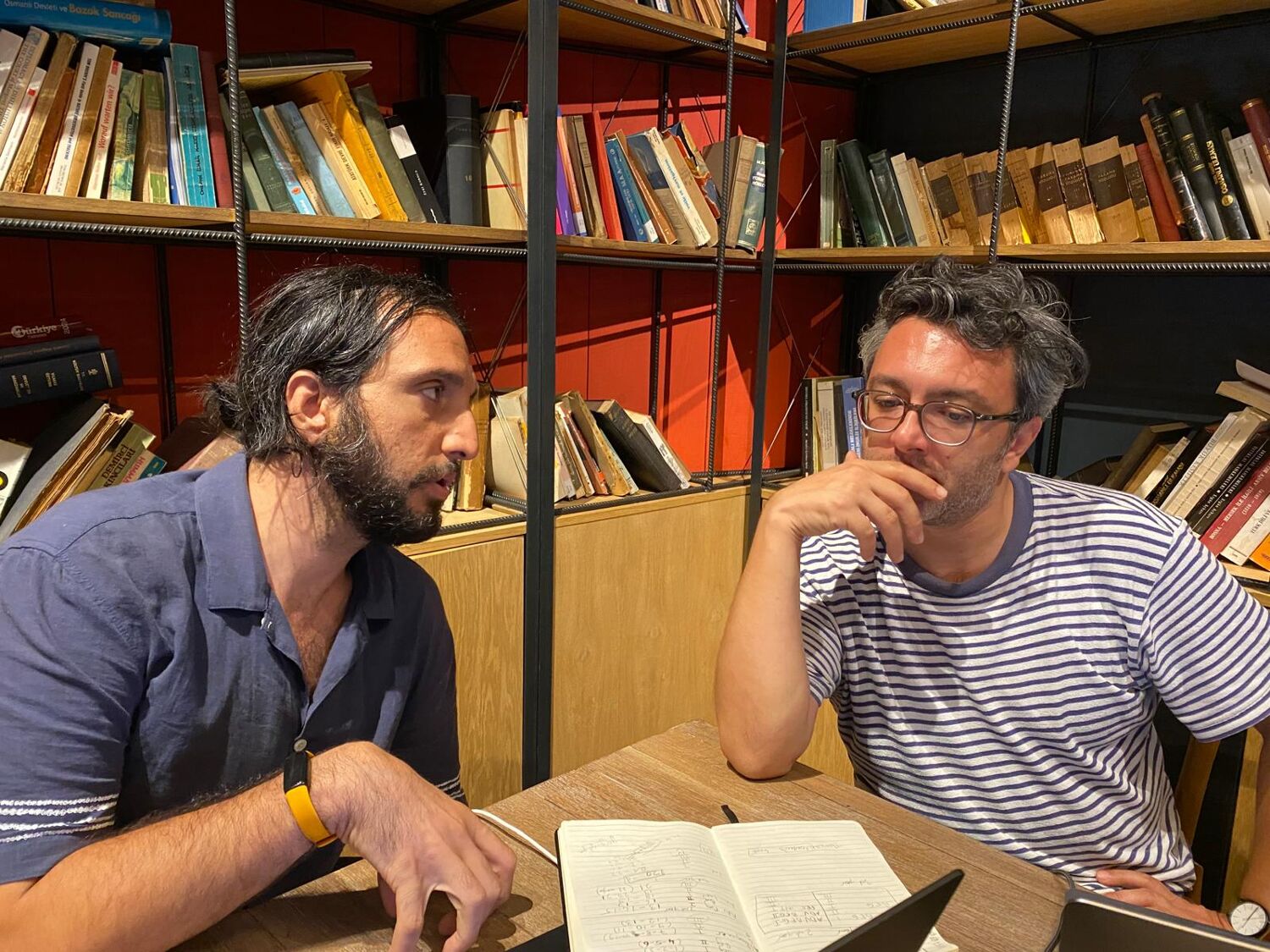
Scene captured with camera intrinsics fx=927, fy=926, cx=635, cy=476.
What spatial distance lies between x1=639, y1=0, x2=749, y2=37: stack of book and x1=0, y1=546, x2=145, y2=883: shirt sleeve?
2.00 meters

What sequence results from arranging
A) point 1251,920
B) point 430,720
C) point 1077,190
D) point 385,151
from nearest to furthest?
point 1251,920
point 430,720
point 385,151
point 1077,190

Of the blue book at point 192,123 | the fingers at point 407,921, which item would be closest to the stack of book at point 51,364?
the blue book at point 192,123

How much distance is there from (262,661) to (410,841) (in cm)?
32

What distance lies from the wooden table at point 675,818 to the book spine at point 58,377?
111 centimetres

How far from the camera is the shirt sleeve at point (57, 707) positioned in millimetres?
836

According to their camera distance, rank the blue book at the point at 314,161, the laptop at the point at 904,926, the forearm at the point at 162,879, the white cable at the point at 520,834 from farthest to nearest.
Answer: the blue book at the point at 314,161 → the white cable at the point at 520,834 → the forearm at the point at 162,879 → the laptop at the point at 904,926

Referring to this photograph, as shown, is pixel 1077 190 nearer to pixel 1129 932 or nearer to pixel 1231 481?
pixel 1231 481

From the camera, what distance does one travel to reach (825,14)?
2617mm

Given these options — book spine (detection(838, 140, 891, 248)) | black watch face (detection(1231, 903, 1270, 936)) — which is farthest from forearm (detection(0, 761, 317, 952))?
book spine (detection(838, 140, 891, 248))

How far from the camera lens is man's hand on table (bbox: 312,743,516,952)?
0.84m

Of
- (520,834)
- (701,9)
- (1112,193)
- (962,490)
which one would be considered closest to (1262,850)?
(962,490)

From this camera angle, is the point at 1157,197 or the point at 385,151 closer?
the point at 385,151

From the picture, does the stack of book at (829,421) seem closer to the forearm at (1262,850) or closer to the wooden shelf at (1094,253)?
the wooden shelf at (1094,253)

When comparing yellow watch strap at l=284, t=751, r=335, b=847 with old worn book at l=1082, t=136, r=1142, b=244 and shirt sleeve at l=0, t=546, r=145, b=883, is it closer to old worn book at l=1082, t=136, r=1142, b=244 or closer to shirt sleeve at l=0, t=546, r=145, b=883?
shirt sleeve at l=0, t=546, r=145, b=883
